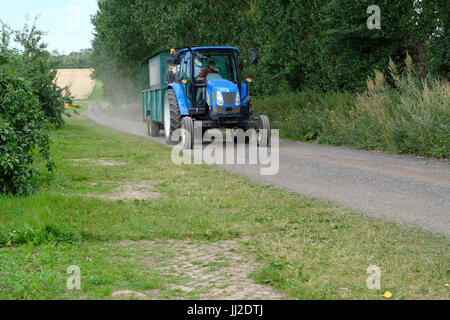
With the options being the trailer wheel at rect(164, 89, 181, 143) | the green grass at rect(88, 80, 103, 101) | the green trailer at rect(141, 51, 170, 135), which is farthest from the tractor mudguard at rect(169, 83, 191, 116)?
the green grass at rect(88, 80, 103, 101)

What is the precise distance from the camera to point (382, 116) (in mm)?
16250

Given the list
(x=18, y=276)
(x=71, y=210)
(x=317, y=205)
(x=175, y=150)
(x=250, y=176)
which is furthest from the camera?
(x=175, y=150)

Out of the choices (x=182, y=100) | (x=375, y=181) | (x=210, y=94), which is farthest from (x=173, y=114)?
(x=375, y=181)

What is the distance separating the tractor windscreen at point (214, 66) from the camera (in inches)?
703

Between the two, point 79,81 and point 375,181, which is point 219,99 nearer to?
point 375,181

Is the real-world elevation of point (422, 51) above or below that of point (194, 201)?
above

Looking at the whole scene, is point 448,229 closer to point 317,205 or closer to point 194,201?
point 317,205

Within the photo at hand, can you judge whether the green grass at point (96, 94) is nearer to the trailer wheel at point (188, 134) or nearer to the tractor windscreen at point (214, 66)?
the tractor windscreen at point (214, 66)

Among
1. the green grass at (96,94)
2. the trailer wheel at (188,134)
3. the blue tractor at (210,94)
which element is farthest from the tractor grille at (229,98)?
the green grass at (96,94)

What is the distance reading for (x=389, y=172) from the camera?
1112 centimetres

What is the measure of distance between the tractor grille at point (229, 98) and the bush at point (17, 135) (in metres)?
8.07

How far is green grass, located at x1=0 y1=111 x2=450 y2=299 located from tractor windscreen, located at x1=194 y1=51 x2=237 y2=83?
864 centimetres
